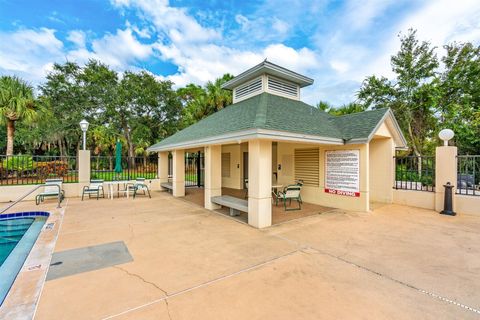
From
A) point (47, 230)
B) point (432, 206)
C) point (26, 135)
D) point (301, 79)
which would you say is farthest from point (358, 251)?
point (26, 135)

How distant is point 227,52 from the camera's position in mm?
17266

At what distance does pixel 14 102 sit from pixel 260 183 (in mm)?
16066

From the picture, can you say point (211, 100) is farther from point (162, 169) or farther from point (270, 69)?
point (270, 69)

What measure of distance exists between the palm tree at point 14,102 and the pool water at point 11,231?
801 cm

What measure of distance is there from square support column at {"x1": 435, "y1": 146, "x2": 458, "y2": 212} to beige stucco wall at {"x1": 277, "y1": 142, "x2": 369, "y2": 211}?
112 inches

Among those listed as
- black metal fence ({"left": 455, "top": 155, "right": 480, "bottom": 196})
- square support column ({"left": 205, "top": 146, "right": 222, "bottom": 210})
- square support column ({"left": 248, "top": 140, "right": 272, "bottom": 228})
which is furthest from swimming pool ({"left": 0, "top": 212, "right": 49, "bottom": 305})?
black metal fence ({"left": 455, "top": 155, "right": 480, "bottom": 196})

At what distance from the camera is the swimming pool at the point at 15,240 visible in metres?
3.92

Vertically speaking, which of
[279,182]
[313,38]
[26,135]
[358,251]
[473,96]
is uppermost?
[313,38]

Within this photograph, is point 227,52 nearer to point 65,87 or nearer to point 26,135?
point 65,87

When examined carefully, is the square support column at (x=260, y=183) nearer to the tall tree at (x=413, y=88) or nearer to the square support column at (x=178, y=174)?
the square support column at (x=178, y=174)

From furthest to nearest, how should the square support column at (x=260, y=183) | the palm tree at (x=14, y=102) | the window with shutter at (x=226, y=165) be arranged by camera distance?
the window with shutter at (x=226, y=165) → the palm tree at (x=14, y=102) → the square support column at (x=260, y=183)

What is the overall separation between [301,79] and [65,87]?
25637 millimetres

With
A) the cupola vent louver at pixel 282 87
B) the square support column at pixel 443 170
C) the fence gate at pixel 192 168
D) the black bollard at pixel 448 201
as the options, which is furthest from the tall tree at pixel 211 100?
the black bollard at pixel 448 201

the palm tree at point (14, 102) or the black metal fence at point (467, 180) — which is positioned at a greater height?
the palm tree at point (14, 102)
